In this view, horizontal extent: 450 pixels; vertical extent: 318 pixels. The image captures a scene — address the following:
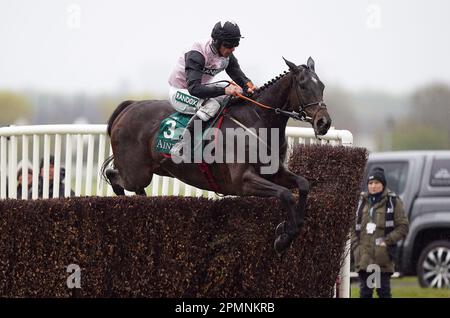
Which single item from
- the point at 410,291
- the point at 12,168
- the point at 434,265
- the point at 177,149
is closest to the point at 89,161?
the point at 12,168

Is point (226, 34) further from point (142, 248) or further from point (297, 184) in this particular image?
point (142, 248)

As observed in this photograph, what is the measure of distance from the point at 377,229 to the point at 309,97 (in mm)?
3172

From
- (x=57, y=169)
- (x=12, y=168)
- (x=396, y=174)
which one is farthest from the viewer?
(x=396, y=174)

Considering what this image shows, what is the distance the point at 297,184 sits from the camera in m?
7.92

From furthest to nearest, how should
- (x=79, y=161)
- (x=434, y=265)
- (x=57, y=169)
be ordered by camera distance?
(x=434, y=265)
(x=79, y=161)
(x=57, y=169)

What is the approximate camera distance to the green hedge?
7.29 metres

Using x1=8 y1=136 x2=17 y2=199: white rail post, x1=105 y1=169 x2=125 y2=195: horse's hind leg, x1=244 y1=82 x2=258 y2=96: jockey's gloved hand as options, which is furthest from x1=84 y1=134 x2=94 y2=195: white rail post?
x1=244 y1=82 x2=258 y2=96: jockey's gloved hand

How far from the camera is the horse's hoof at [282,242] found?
23.9 feet

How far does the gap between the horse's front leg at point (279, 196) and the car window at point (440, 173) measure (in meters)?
6.21

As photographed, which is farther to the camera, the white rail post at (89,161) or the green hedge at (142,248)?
the white rail post at (89,161)

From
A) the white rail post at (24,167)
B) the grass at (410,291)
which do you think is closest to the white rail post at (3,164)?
the white rail post at (24,167)

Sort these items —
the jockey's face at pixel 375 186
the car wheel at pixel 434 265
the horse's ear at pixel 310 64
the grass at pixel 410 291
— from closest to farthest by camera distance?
the horse's ear at pixel 310 64
the jockey's face at pixel 375 186
the grass at pixel 410 291
the car wheel at pixel 434 265

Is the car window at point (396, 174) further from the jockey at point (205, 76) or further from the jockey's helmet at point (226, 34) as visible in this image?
the jockey's helmet at point (226, 34)

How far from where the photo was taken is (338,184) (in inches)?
317
